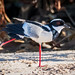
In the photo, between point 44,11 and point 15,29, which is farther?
point 44,11

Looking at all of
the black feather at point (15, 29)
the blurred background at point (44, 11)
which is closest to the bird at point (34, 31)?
the black feather at point (15, 29)

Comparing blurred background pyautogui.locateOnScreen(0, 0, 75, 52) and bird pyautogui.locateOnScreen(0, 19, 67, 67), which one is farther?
blurred background pyautogui.locateOnScreen(0, 0, 75, 52)

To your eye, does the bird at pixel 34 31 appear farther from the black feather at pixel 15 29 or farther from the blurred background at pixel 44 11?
the blurred background at pixel 44 11

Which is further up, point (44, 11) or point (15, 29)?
point (44, 11)

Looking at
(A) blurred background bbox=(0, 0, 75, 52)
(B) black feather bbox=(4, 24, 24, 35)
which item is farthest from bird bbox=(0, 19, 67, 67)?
(A) blurred background bbox=(0, 0, 75, 52)

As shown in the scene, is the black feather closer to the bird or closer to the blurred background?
the bird

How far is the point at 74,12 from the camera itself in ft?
42.9

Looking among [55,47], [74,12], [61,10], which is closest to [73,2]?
[74,12]

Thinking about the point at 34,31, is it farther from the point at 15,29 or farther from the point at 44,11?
the point at 44,11

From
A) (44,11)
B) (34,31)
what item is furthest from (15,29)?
(44,11)

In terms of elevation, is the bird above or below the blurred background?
below

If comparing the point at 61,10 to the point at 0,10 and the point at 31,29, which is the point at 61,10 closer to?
the point at 0,10

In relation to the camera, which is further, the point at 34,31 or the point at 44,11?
the point at 44,11

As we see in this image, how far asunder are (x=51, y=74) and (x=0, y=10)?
565 cm
